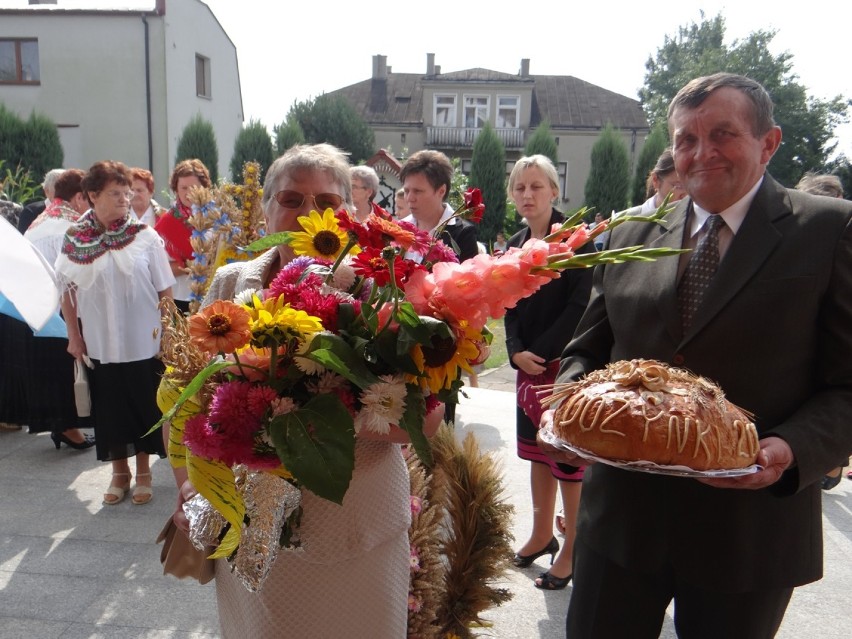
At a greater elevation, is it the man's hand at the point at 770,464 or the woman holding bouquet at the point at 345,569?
the man's hand at the point at 770,464

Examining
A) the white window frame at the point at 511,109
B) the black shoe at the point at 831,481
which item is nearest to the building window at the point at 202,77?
the white window frame at the point at 511,109

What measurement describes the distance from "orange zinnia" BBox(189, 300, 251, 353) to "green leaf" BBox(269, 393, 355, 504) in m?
0.17

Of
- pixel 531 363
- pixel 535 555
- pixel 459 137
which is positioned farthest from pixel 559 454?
pixel 459 137

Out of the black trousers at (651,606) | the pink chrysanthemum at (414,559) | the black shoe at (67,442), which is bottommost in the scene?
the black shoe at (67,442)

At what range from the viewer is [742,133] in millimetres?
1667

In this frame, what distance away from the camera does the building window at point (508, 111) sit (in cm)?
3706

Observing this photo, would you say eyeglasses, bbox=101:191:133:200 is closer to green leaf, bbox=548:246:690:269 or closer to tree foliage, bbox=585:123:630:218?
green leaf, bbox=548:246:690:269

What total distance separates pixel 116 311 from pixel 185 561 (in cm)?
292

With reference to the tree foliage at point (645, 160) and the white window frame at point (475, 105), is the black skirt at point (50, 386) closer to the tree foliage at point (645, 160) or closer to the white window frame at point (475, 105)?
the tree foliage at point (645, 160)

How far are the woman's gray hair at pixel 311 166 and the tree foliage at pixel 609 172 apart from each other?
92.7 feet

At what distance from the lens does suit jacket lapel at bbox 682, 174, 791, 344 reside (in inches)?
65.4

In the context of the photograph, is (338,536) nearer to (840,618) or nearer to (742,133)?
(742,133)

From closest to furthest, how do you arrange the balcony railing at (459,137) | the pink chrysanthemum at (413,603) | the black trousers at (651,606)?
the black trousers at (651,606) → the pink chrysanthemum at (413,603) → the balcony railing at (459,137)

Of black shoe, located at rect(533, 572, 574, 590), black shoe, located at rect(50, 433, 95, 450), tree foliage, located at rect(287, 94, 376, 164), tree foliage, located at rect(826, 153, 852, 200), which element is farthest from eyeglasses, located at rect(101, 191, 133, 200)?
tree foliage, located at rect(826, 153, 852, 200)
